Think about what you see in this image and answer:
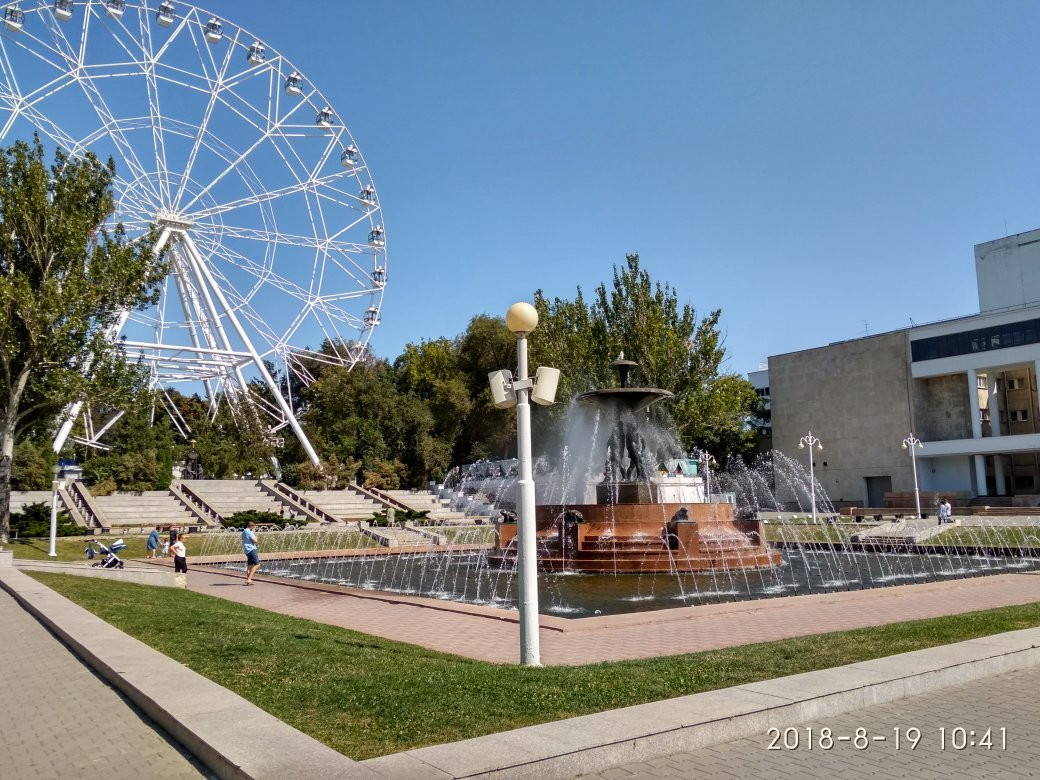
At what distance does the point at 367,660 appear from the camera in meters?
8.48

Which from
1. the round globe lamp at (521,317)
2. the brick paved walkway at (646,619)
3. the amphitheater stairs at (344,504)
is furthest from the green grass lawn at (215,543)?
the round globe lamp at (521,317)

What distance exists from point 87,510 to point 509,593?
28477 millimetres

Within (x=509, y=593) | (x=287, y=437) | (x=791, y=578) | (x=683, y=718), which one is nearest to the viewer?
(x=683, y=718)

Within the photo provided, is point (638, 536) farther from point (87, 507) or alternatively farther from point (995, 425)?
point (995, 425)

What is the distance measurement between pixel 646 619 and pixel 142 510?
3372cm

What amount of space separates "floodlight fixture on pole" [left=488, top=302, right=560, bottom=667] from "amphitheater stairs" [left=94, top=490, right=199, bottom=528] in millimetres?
31750

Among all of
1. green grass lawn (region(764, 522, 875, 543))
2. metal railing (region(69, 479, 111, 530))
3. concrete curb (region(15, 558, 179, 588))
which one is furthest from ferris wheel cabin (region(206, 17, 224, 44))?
green grass lawn (region(764, 522, 875, 543))

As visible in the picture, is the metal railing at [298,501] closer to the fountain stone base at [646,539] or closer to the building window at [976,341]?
the fountain stone base at [646,539]

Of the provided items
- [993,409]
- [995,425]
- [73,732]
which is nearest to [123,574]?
[73,732]

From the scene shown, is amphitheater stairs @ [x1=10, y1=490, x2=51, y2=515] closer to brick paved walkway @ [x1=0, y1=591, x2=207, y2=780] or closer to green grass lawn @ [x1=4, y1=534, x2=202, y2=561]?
A: green grass lawn @ [x1=4, y1=534, x2=202, y2=561]

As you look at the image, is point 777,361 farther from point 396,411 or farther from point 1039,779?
point 1039,779

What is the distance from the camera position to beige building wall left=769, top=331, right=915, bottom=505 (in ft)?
204

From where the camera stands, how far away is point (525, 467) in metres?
8.80

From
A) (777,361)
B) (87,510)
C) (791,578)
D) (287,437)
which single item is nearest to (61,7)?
(87,510)
